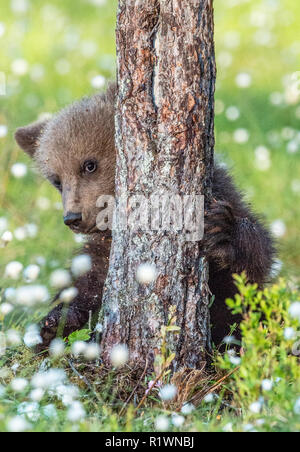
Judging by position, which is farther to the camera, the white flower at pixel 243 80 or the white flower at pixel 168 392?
the white flower at pixel 243 80

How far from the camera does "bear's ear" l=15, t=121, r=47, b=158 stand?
4637 millimetres

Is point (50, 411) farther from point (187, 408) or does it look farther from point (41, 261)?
point (41, 261)

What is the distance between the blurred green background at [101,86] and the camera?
5.60m

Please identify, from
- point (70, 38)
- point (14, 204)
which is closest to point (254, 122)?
point (14, 204)

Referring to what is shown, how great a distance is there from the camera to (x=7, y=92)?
7191 millimetres

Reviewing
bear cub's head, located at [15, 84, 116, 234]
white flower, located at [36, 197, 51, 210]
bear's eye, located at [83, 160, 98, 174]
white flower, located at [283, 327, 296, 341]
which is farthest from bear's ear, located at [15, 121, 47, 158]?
white flower, located at [283, 327, 296, 341]

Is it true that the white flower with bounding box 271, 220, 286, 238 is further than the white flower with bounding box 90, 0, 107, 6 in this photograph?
No

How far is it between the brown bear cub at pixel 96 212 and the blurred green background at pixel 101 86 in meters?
0.46

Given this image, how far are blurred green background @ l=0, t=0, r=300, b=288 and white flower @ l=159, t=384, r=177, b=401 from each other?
1949 mm

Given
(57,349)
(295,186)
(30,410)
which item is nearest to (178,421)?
(30,410)

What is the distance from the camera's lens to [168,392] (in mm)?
2828

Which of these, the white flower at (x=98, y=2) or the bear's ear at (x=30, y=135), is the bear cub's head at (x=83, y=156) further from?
the white flower at (x=98, y=2)

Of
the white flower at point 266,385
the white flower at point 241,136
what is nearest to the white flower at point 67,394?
the white flower at point 266,385

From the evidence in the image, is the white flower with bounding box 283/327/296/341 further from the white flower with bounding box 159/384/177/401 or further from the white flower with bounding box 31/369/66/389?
the white flower with bounding box 31/369/66/389
